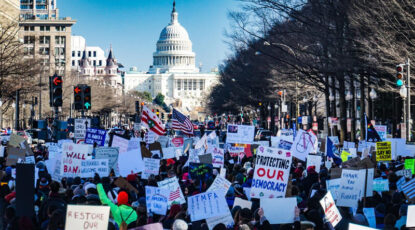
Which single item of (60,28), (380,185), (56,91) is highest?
(60,28)

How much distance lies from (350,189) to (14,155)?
9343 millimetres

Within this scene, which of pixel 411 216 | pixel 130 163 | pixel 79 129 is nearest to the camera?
pixel 411 216

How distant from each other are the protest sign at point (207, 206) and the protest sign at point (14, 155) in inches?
381

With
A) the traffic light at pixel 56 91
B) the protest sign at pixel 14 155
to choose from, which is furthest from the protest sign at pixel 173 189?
the traffic light at pixel 56 91

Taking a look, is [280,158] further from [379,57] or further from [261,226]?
[379,57]

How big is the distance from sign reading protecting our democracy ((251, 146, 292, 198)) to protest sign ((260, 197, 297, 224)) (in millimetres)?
2088

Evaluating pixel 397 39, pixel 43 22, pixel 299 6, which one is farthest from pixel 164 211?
pixel 43 22

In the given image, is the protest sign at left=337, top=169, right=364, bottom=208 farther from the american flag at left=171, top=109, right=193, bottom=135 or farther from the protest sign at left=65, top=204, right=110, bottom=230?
the american flag at left=171, top=109, right=193, bottom=135

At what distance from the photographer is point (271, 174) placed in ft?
42.7

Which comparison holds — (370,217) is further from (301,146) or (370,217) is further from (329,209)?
(301,146)

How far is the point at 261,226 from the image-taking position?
10438 millimetres

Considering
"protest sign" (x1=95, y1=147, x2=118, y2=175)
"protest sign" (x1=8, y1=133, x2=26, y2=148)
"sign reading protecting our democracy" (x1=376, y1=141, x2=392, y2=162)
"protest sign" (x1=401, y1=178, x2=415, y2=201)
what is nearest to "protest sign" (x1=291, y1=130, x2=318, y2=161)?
"sign reading protecting our democracy" (x1=376, y1=141, x2=392, y2=162)

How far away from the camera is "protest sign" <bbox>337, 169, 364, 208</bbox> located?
13.1 meters

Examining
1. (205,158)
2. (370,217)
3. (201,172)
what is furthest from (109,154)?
(370,217)
